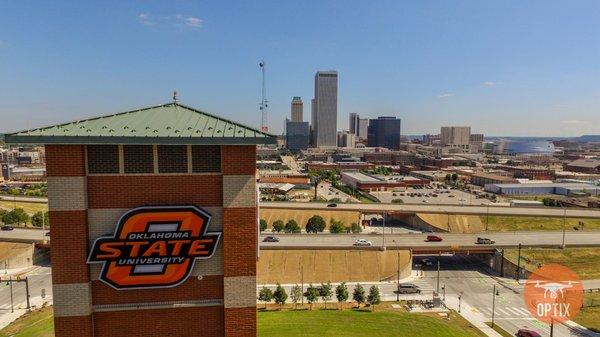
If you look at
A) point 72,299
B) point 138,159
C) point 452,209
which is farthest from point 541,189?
point 72,299

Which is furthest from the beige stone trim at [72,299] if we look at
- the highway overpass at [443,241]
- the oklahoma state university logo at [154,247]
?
the highway overpass at [443,241]

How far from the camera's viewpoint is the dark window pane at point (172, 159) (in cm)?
1625

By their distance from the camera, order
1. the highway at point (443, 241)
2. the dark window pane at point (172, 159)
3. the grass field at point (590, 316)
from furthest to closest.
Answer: the highway at point (443, 241), the grass field at point (590, 316), the dark window pane at point (172, 159)

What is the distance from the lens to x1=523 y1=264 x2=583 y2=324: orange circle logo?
181ft

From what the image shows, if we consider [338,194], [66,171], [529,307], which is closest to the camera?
[66,171]

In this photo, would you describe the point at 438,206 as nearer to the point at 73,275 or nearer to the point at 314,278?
the point at 314,278

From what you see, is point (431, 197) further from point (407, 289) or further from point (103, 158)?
point (103, 158)

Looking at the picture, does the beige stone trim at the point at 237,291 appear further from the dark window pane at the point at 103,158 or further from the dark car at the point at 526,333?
the dark car at the point at 526,333

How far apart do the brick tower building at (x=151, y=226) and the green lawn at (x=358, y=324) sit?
31.8m

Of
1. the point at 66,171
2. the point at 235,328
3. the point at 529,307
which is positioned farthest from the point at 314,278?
the point at 66,171

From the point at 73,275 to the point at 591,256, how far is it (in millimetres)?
92090

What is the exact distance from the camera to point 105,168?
52.7 ft

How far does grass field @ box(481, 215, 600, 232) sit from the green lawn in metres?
53.7

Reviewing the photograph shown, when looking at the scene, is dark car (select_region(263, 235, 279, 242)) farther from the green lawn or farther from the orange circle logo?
the orange circle logo
